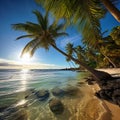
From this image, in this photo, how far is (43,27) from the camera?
1421 centimetres

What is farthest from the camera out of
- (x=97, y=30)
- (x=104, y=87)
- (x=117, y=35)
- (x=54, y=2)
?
(x=117, y=35)

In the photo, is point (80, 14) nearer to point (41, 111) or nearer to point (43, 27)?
point (41, 111)

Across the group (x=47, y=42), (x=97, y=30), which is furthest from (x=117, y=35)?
(x=97, y=30)

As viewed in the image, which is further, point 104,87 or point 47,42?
point 47,42

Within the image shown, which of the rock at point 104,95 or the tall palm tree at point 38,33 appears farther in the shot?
the tall palm tree at point 38,33

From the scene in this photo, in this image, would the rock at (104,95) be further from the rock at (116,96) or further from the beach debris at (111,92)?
the rock at (116,96)

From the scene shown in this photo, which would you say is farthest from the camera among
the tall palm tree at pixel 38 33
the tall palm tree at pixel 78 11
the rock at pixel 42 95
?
the tall palm tree at pixel 38 33

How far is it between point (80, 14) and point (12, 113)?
219 inches

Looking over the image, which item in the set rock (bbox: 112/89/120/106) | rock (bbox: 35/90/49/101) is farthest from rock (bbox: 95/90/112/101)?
rock (bbox: 35/90/49/101)

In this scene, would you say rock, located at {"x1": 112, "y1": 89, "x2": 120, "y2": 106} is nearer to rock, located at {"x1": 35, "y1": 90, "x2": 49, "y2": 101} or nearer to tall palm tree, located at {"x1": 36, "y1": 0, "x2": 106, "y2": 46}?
tall palm tree, located at {"x1": 36, "y1": 0, "x2": 106, "y2": 46}

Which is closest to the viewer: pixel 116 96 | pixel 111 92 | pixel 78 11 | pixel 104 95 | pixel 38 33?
pixel 78 11

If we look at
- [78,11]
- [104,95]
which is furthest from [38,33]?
[78,11]

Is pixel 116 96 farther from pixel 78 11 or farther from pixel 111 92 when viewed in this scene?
pixel 78 11

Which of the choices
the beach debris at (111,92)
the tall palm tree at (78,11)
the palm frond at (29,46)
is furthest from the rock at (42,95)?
the tall palm tree at (78,11)
